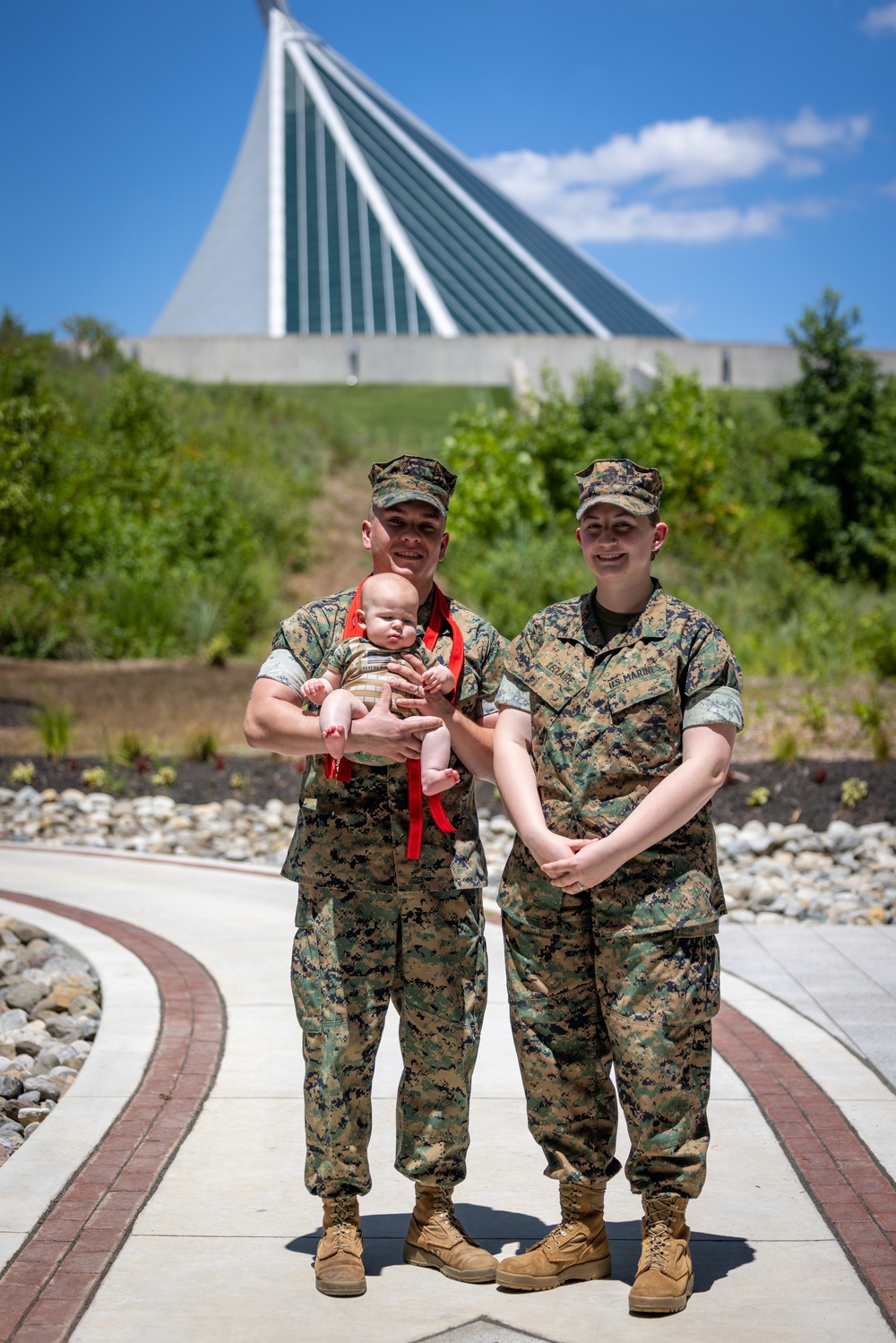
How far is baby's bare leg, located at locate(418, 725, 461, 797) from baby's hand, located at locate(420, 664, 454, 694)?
3.9 inches

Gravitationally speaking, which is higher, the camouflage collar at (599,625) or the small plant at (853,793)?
the camouflage collar at (599,625)

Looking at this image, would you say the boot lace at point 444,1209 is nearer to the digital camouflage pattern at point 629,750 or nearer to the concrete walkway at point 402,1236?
the concrete walkway at point 402,1236

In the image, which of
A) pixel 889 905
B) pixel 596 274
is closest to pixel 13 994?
pixel 889 905

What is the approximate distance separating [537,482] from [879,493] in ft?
21.6

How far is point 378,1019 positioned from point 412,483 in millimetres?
1321

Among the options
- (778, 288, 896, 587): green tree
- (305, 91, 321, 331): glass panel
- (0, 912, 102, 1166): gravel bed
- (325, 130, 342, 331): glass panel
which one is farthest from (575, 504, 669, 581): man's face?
(305, 91, 321, 331): glass panel

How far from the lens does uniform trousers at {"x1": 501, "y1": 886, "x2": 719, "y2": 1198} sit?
310cm

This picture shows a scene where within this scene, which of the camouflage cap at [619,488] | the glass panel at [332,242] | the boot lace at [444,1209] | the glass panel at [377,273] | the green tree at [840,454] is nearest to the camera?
the camouflage cap at [619,488]

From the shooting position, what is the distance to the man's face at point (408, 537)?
3318mm

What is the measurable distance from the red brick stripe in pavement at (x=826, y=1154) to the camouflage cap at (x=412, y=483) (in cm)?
213

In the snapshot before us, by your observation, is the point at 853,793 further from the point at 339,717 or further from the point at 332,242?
the point at 332,242

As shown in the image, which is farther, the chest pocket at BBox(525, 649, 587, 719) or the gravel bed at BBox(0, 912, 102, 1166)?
the gravel bed at BBox(0, 912, 102, 1166)

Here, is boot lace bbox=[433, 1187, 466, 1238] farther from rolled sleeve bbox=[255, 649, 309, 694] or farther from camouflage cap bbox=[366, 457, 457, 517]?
camouflage cap bbox=[366, 457, 457, 517]

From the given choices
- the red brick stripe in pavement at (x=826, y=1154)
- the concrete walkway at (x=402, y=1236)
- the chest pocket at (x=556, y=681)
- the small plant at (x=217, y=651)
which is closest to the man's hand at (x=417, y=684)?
the chest pocket at (x=556, y=681)
